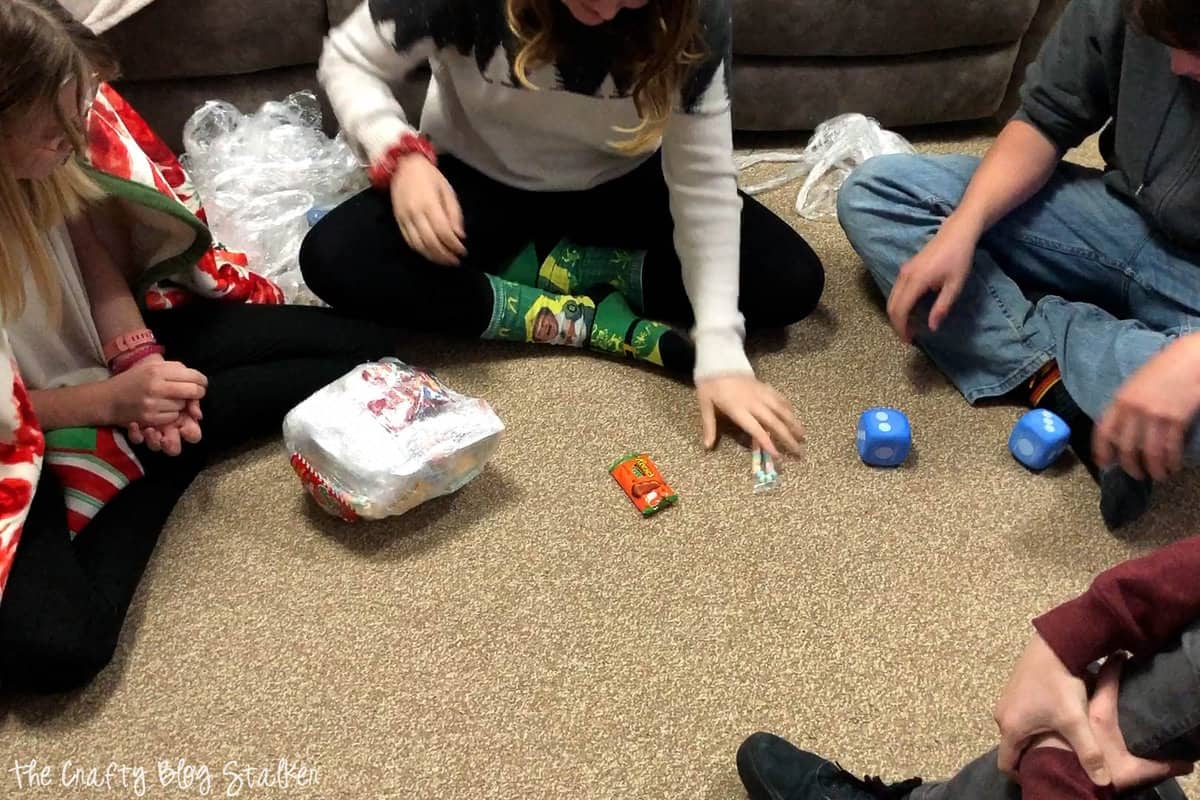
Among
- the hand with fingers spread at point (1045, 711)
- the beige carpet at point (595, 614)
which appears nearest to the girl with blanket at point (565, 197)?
the beige carpet at point (595, 614)

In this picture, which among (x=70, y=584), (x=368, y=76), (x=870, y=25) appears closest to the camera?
(x=70, y=584)

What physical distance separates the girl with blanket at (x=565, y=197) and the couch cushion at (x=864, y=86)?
1.25 feet

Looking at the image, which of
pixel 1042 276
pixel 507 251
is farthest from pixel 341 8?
pixel 1042 276

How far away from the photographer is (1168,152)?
3.54ft

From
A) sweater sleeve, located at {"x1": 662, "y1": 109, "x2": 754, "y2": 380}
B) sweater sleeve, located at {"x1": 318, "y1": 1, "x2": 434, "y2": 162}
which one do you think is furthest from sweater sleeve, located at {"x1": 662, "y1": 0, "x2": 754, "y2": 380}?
sweater sleeve, located at {"x1": 318, "y1": 1, "x2": 434, "y2": 162}

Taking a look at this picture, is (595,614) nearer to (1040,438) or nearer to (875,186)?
(1040,438)

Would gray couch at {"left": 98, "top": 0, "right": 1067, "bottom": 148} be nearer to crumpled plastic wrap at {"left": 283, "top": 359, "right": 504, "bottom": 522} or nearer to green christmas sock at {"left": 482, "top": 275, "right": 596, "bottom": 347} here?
green christmas sock at {"left": 482, "top": 275, "right": 596, "bottom": 347}

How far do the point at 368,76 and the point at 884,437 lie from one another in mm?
751

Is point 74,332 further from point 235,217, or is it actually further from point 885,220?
point 885,220

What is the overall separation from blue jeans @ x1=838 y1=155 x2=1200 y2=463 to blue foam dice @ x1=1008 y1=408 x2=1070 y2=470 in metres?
0.04

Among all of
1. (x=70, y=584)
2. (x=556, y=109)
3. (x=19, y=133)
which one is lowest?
(x=70, y=584)

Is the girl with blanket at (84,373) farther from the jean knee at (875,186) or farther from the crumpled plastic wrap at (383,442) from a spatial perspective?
the jean knee at (875,186)

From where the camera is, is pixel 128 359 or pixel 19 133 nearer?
pixel 19 133

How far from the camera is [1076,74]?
1.13m
